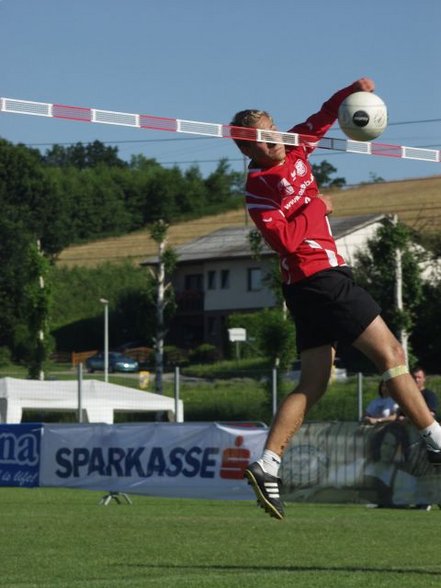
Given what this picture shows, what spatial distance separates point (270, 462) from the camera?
790cm

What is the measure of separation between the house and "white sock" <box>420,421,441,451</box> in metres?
74.2

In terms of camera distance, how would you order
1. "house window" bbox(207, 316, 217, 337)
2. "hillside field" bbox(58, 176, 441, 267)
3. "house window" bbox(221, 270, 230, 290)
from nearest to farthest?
"hillside field" bbox(58, 176, 441, 267), "house window" bbox(207, 316, 217, 337), "house window" bbox(221, 270, 230, 290)

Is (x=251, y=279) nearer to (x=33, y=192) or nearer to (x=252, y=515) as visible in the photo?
(x=33, y=192)

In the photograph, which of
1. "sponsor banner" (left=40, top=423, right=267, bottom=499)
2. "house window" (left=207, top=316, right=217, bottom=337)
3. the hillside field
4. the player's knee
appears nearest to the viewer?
the player's knee

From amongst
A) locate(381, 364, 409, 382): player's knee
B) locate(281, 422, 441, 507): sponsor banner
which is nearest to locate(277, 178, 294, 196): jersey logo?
locate(381, 364, 409, 382): player's knee

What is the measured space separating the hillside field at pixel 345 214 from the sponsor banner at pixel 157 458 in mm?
50880

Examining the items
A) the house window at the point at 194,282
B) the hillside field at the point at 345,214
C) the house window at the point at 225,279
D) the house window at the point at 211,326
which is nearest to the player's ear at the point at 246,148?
the hillside field at the point at 345,214

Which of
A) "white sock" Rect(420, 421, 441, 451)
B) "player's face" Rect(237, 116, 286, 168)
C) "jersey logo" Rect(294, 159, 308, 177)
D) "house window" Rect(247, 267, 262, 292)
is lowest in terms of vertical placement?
"white sock" Rect(420, 421, 441, 451)

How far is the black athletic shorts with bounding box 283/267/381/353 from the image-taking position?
762 cm

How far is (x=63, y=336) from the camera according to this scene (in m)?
98.8

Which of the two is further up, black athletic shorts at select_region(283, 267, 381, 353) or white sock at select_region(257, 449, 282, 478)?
black athletic shorts at select_region(283, 267, 381, 353)

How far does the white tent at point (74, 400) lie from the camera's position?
110ft

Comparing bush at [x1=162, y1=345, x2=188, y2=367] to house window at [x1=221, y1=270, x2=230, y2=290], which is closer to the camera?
bush at [x1=162, y1=345, x2=188, y2=367]

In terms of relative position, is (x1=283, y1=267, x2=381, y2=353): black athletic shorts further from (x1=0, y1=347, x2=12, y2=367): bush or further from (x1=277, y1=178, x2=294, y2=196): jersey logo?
(x1=0, y1=347, x2=12, y2=367): bush
